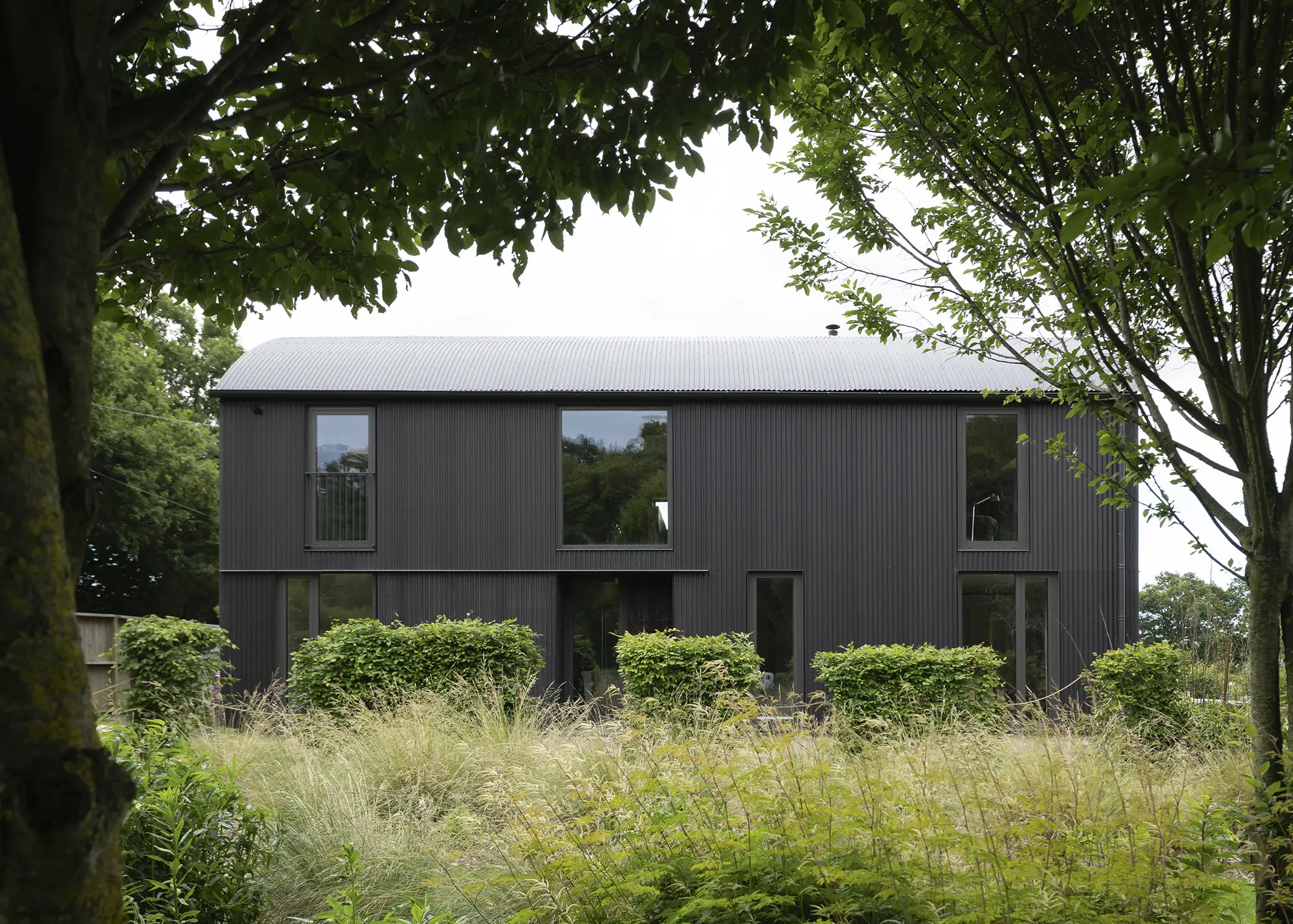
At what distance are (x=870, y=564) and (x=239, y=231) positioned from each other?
35.8ft

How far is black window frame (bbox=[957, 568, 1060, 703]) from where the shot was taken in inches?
512

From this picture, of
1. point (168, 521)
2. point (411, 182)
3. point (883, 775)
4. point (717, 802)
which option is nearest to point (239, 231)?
point (411, 182)

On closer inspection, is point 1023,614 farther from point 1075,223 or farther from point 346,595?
point 1075,223

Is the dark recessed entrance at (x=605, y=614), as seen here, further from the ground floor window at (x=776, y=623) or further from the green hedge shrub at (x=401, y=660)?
the green hedge shrub at (x=401, y=660)

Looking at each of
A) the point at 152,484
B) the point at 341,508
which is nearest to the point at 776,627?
the point at 341,508

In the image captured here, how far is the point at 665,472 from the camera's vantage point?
532 inches

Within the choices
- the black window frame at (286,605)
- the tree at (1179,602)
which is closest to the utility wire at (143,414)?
the black window frame at (286,605)

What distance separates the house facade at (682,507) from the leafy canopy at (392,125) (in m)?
9.60

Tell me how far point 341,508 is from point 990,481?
9012 mm

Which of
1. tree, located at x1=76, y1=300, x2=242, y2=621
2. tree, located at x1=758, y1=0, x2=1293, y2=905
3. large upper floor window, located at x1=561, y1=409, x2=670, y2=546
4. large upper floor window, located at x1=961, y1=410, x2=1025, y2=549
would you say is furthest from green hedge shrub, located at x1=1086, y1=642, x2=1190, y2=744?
tree, located at x1=76, y1=300, x2=242, y2=621

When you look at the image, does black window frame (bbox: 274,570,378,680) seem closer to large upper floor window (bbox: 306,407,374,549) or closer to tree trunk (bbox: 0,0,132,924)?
large upper floor window (bbox: 306,407,374,549)

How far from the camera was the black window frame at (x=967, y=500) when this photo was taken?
43.7 feet

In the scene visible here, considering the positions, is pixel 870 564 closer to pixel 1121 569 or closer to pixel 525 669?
pixel 1121 569

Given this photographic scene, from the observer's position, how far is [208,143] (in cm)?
367
